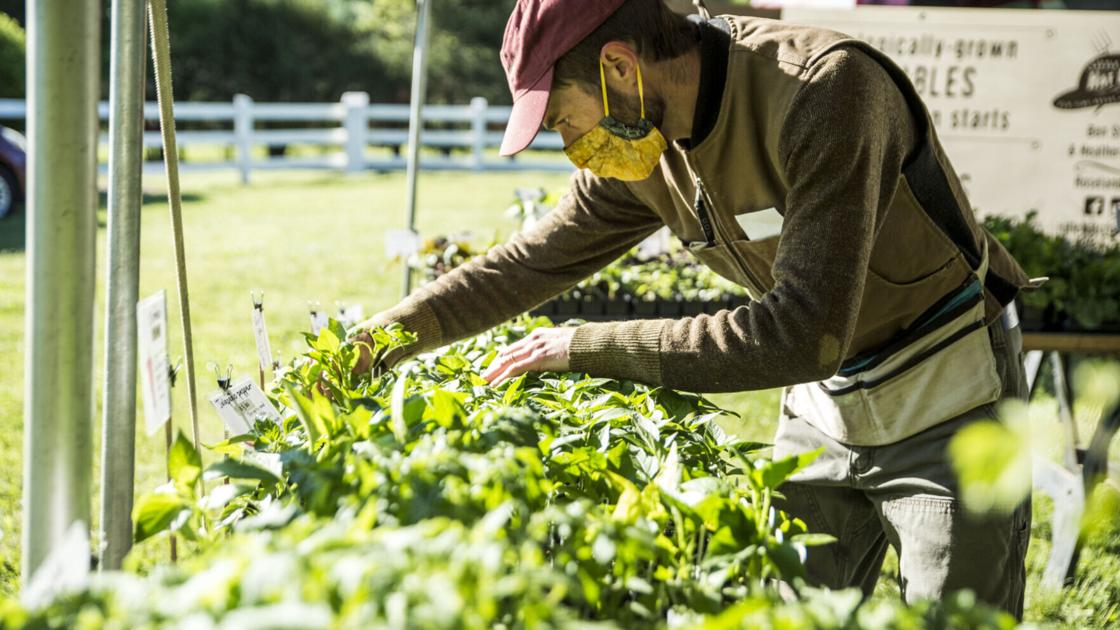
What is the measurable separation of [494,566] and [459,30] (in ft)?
75.0

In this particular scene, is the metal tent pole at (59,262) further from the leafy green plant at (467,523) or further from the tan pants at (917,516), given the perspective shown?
the tan pants at (917,516)

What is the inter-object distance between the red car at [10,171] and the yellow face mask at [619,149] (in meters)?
8.89

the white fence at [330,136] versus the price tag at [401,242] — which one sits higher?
the white fence at [330,136]

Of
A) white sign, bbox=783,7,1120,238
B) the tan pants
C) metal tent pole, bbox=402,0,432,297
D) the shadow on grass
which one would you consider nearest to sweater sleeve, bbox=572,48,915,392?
the tan pants

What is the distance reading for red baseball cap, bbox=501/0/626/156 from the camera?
1.61m

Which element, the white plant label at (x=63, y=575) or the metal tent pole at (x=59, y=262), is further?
the metal tent pole at (x=59, y=262)

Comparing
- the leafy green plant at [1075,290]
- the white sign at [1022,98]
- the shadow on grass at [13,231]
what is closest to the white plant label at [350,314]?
the leafy green plant at [1075,290]

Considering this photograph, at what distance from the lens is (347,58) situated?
65.5 feet

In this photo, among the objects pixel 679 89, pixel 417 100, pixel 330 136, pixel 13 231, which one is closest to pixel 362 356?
pixel 679 89

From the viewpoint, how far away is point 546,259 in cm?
212

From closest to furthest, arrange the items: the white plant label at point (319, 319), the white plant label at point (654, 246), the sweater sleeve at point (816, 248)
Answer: the sweater sleeve at point (816, 248) → the white plant label at point (319, 319) → the white plant label at point (654, 246)

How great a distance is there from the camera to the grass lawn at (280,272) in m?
3.43

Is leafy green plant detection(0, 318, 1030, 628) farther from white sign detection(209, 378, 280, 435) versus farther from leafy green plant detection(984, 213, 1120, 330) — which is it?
leafy green plant detection(984, 213, 1120, 330)

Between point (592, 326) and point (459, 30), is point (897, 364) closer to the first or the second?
point (592, 326)
